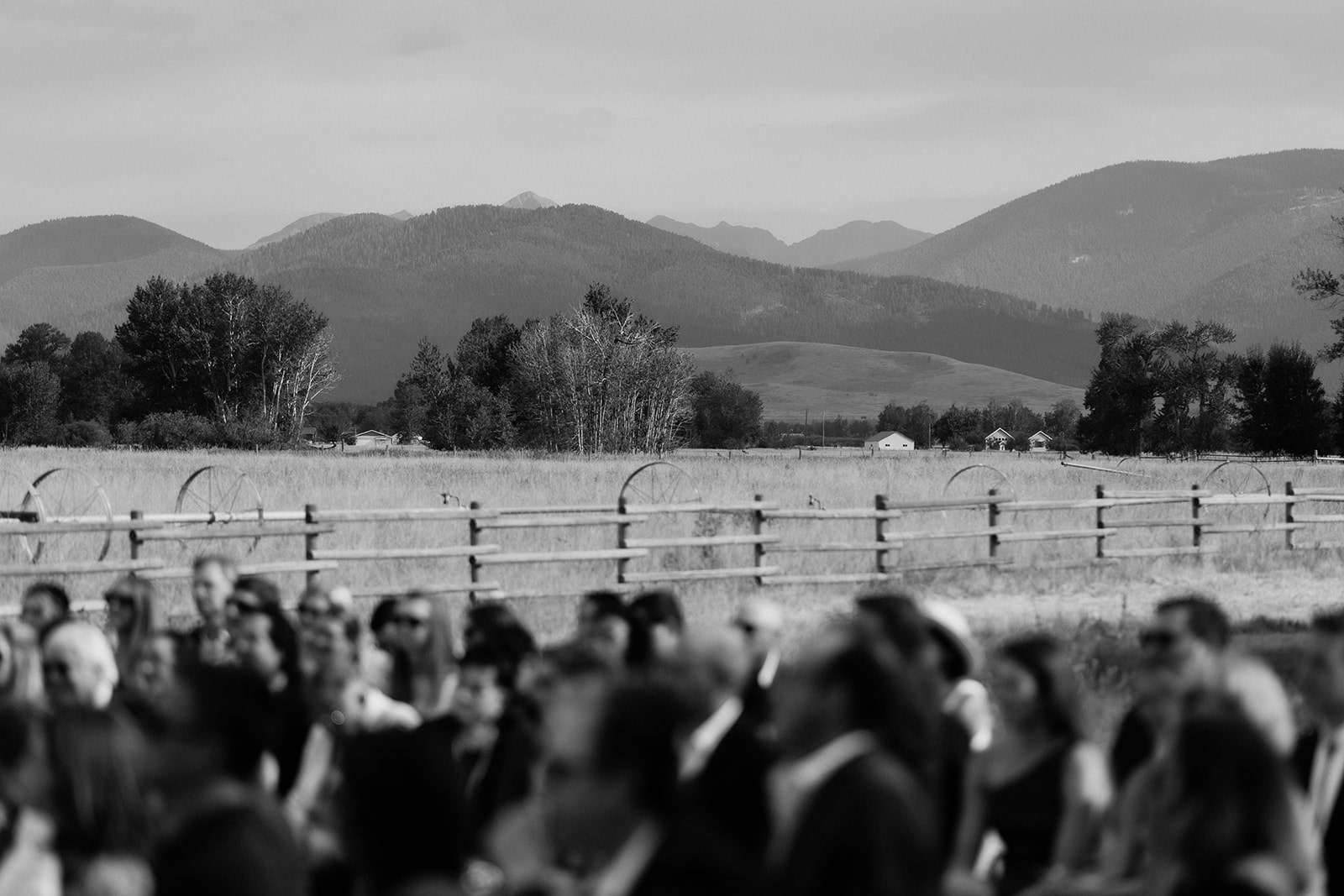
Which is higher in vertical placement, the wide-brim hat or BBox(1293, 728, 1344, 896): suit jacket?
the wide-brim hat

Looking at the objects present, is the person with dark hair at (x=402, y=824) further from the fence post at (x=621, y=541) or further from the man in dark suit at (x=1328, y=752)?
the fence post at (x=621, y=541)

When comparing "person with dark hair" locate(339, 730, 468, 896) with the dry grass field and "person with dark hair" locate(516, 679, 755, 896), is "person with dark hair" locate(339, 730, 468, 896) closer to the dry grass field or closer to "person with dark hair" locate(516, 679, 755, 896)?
"person with dark hair" locate(516, 679, 755, 896)

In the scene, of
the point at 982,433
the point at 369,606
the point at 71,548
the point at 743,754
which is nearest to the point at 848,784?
the point at 743,754

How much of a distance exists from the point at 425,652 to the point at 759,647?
124cm

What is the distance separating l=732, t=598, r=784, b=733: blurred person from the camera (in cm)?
494

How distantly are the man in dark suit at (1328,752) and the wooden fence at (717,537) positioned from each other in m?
10.3

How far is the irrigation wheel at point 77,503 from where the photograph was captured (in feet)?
55.9

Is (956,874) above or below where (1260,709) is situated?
below

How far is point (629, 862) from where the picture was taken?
2.78m

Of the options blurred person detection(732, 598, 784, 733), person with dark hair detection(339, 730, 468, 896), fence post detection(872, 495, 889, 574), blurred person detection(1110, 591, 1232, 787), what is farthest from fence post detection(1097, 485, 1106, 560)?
person with dark hair detection(339, 730, 468, 896)

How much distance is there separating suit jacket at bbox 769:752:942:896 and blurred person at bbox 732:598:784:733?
2.04 metres

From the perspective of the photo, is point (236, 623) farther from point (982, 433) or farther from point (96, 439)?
point (982, 433)

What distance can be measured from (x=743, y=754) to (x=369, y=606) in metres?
11.6

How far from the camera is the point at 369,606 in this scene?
14.5 m
